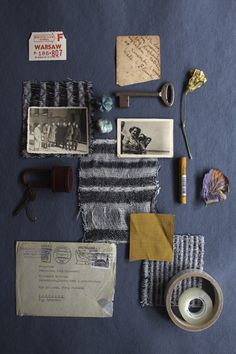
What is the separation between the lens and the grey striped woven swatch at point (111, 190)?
1113 millimetres


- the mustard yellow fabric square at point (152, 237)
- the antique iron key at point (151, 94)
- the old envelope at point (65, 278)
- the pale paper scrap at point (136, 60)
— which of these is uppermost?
the pale paper scrap at point (136, 60)

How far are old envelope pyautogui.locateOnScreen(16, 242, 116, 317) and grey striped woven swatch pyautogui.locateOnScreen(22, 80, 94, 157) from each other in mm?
283

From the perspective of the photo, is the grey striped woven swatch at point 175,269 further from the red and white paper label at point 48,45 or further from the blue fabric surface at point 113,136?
the red and white paper label at point 48,45

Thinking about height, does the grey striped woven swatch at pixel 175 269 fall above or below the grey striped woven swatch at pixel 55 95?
below

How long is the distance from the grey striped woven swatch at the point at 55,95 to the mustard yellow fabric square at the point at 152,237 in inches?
11.7

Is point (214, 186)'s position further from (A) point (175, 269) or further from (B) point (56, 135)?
(B) point (56, 135)

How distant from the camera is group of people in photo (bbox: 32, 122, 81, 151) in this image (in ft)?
3.65

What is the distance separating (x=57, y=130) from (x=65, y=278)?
0.43m

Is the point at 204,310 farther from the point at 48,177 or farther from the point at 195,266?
the point at 48,177

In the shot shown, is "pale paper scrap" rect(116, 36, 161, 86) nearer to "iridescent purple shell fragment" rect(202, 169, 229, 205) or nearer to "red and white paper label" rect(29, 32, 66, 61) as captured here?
"red and white paper label" rect(29, 32, 66, 61)

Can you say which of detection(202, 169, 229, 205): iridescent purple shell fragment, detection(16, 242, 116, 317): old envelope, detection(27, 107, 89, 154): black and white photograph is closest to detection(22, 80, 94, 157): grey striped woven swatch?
detection(27, 107, 89, 154): black and white photograph

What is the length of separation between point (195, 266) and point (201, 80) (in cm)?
53

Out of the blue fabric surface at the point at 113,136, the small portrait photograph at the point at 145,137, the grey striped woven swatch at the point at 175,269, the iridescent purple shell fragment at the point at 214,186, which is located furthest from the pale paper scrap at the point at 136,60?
the grey striped woven swatch at the point at 175,269

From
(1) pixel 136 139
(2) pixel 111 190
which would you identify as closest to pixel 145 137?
(1) pixel 136 139
